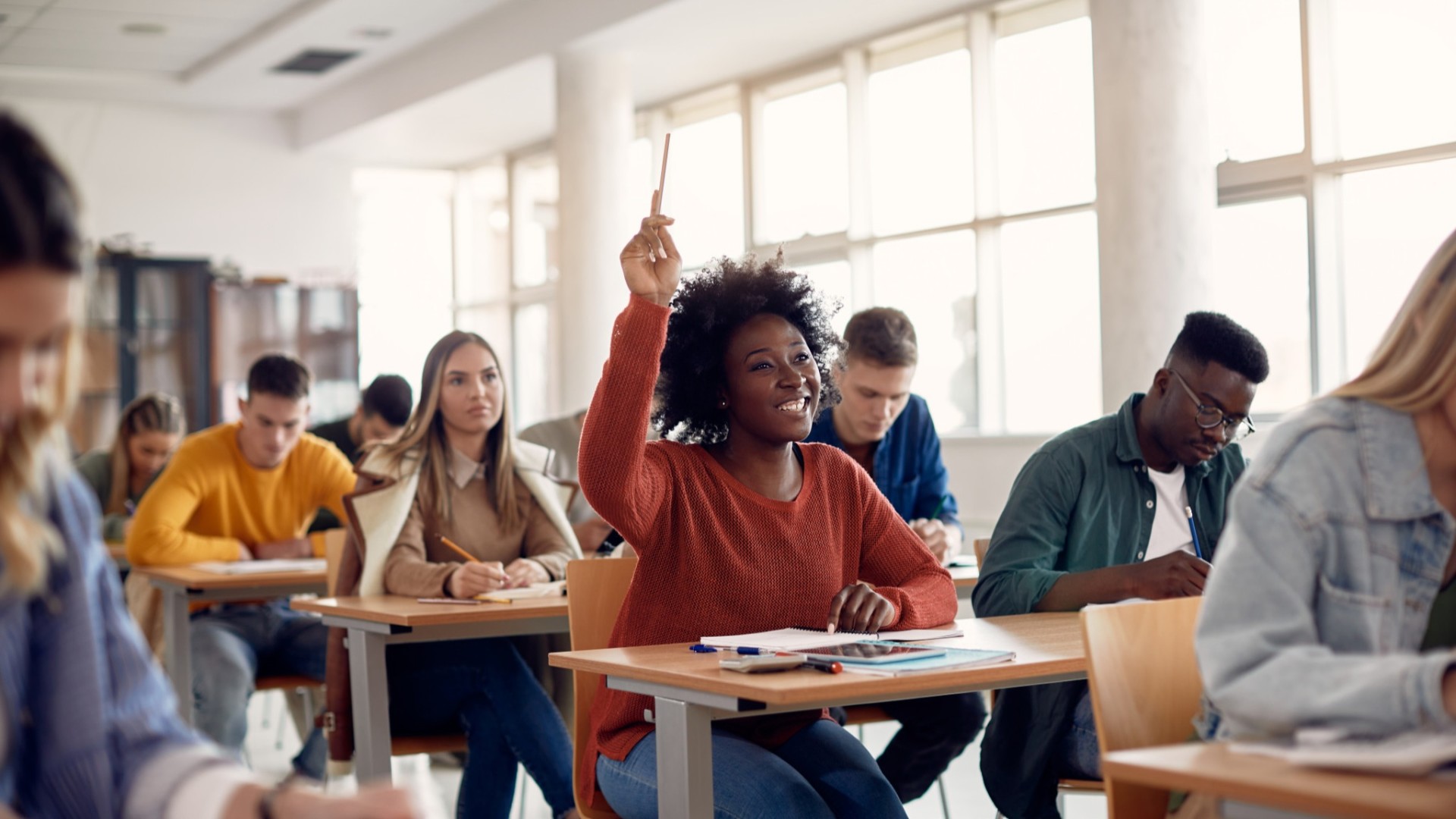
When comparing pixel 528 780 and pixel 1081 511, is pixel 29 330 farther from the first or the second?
pixel 528 780

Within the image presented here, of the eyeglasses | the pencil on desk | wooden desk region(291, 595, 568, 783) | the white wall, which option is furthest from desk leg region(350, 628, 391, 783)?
the white wall

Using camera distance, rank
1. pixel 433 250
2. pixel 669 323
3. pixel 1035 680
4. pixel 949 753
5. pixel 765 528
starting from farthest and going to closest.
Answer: pixel 433 250 → pixel 949 753 → pixel 669 323 → pixel 765 528 → pixel 1035 680

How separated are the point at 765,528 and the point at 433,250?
9089mm

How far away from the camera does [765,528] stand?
240 cm

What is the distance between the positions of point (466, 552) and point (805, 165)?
492 cm

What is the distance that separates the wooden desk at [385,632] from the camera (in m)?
2.98

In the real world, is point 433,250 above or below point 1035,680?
above

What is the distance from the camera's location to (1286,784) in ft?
3.97

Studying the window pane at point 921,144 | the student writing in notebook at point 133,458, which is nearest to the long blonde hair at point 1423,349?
the student writing in notebook at point 133,458

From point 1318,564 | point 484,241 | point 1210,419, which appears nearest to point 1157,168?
point 1210,419

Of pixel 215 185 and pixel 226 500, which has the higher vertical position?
pixel 215 185

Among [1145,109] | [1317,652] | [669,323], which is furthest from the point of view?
[1145,109]

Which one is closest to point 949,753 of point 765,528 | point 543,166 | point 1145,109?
point 765,528

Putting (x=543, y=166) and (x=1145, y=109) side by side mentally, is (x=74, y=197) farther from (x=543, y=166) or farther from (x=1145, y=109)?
(x=543, y=166)
